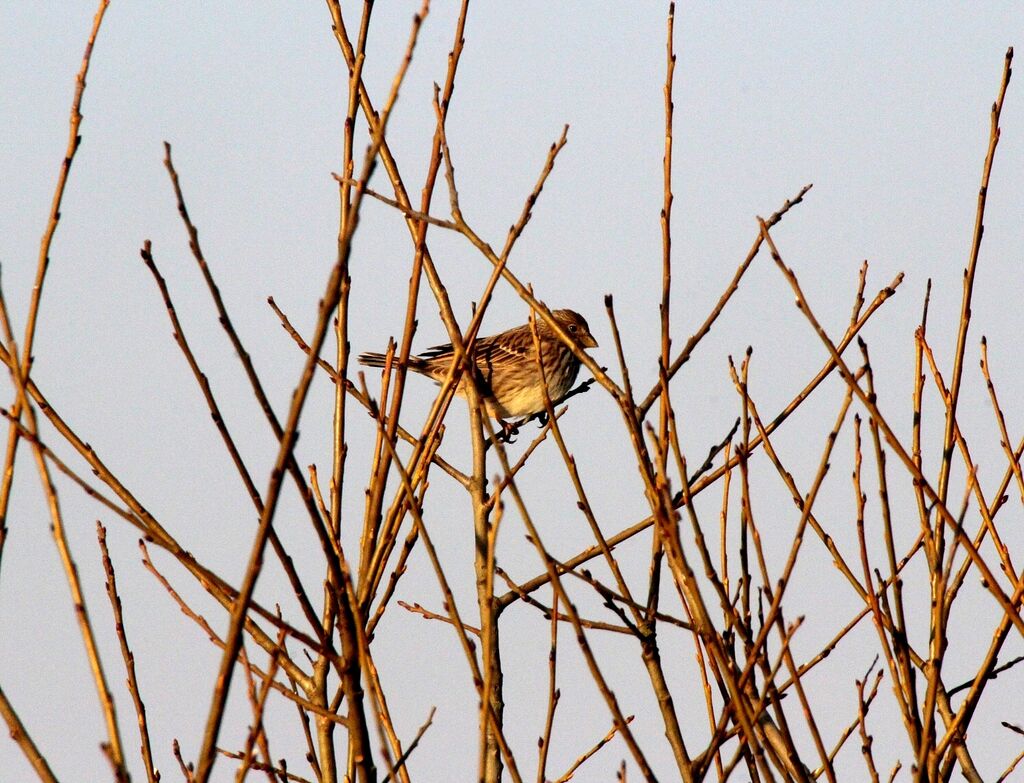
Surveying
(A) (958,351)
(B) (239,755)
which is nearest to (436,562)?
(A) (958,351)

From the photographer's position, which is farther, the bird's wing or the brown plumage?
the bird's wing

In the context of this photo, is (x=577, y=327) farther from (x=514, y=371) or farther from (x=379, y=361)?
(x=379, y=361)

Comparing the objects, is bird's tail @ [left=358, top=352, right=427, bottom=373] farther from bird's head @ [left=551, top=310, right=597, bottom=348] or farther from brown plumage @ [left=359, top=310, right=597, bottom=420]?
bird's head @ [left=551, top=310, right=597, bottom=348]

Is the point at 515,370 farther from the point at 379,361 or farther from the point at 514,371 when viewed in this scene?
the point at 379,361

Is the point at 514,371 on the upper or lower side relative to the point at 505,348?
lower

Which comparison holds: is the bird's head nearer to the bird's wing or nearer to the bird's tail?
the bird's wing

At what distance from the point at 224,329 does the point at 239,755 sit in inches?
106

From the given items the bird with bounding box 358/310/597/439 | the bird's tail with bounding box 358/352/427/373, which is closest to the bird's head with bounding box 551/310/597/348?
the bird with bounding box 358/310/597/439

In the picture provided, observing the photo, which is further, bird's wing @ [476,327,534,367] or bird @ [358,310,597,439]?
bird's wing @ [476,327,534,367]

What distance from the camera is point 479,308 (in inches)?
143

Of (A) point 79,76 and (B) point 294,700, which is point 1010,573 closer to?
(B) point 294,700

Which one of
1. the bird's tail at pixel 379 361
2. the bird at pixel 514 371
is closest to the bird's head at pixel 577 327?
the bird at pixel 514 371

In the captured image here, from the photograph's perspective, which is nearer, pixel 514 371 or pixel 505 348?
pixel 514 371

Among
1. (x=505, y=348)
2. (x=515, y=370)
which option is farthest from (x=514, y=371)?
(x=505, y=348)
